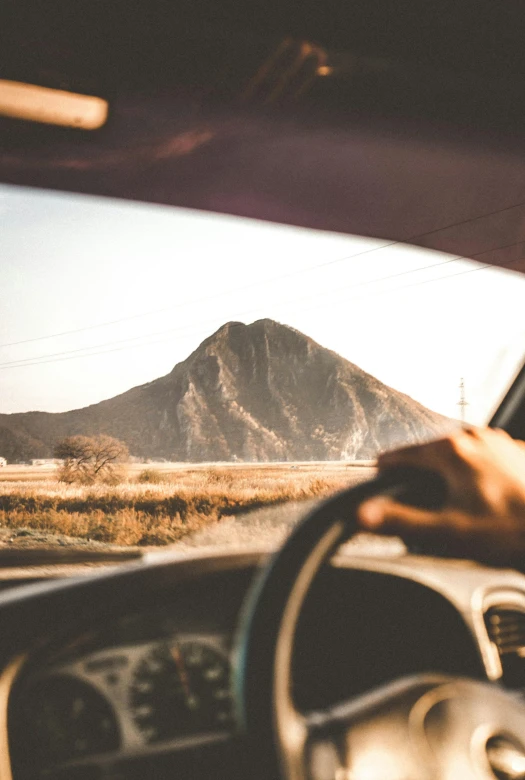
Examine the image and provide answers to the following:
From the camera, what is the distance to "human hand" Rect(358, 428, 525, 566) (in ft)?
2.84

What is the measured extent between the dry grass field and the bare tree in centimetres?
29

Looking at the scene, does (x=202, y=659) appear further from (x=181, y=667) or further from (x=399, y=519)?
(x=399, y=519)

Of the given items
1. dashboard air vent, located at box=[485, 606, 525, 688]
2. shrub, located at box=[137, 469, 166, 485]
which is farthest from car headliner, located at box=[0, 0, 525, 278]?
shrub, located at box=[137, 469, 166, 485]

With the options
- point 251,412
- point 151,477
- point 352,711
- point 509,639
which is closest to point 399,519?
point 352,711

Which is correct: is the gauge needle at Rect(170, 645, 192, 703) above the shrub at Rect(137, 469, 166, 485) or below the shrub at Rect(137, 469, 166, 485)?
below

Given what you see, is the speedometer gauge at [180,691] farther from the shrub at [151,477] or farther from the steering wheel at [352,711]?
the shrub at [151,477]

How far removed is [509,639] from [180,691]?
87cm

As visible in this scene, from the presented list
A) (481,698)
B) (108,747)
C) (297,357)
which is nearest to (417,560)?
(481,698)

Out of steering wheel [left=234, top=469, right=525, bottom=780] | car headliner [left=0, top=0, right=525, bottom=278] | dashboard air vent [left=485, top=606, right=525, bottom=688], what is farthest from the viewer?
car headliner [left=0, top=0, right=525, bottom=278]

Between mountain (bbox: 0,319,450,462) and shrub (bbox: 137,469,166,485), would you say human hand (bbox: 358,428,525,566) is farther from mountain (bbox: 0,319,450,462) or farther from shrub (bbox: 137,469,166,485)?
shrub (bbox: 137,469,166,485)

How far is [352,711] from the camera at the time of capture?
90cm

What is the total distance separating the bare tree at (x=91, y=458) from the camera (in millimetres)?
6672

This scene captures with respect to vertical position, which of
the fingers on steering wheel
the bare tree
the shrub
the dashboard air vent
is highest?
the bare tree

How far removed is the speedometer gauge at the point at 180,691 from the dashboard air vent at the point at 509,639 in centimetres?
69
